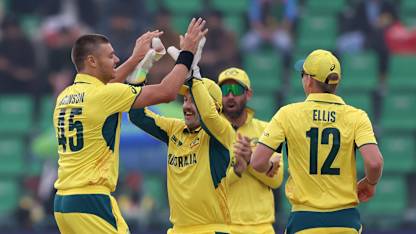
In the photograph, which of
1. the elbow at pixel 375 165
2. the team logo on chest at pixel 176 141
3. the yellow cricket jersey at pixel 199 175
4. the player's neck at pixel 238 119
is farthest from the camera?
the player's neck at pixel 238 119

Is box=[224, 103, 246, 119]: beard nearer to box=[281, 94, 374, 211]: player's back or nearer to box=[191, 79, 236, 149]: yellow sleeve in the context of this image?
box=[191, 79, 236, 149]: yellow sleeve

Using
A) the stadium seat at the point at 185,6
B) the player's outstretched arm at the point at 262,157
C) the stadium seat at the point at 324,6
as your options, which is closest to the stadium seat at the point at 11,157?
the stadium seat at the point at 185,6

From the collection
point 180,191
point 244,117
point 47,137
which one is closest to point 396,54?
point 47,137

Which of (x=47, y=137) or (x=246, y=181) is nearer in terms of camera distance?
(x=246, y=181)

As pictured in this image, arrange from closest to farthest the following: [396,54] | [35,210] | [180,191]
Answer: [180,191] < [35,210] < [396,54]

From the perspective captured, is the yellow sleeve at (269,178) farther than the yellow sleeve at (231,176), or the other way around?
the yellow sleeve at (269,178)

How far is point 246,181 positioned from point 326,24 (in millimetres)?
8843

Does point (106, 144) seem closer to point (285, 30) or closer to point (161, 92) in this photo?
point (161, 92)

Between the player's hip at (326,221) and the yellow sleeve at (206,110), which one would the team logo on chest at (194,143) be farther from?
the player's hip at (326,221)

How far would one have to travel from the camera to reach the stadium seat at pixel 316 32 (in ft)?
60.8

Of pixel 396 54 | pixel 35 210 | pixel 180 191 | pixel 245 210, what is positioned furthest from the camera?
pixel 396 54

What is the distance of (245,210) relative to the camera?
33.4 feet

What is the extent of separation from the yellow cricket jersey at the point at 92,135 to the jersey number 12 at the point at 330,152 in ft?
4.38

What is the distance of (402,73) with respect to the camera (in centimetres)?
1819
